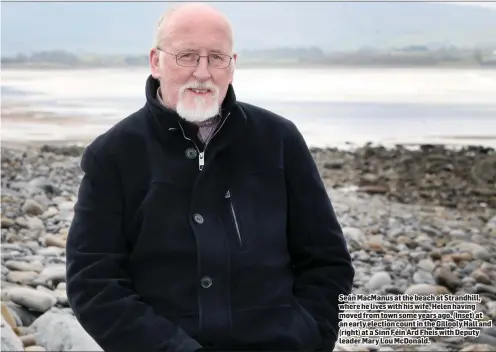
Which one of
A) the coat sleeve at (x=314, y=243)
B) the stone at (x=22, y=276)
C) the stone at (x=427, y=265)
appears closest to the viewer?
the coat sleeve at (x=314, y=243)

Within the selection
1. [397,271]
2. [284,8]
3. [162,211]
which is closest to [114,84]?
[284,8]

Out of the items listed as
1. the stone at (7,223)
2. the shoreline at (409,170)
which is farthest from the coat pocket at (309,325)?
the stone at (7,223)

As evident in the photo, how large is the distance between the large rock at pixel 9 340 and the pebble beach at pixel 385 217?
33 centimetres

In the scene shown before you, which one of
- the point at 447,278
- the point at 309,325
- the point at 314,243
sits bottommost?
the point at 447,278

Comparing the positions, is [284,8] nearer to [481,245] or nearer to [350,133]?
[350,133]

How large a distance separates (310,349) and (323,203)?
0.26m

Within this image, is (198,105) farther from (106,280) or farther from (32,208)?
(32,208)

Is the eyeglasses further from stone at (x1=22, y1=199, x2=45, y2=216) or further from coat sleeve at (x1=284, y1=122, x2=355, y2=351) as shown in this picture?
stone at (x1=22, y1=199, x2=45, y2=216)

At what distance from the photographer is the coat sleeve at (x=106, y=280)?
1151mm

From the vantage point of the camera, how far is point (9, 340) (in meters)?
2.05

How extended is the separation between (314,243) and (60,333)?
1.14 meters

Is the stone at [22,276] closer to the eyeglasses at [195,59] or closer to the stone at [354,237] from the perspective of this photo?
the stone at [354,237]

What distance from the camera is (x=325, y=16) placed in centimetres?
294

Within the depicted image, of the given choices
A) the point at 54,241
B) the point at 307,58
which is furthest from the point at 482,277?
the point at 54,241
